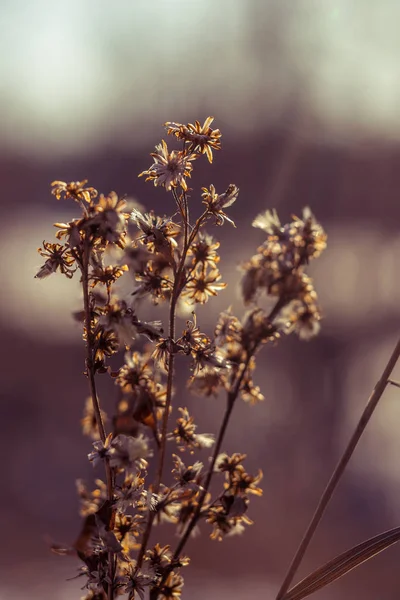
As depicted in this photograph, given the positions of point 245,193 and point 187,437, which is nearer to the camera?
point 187,437

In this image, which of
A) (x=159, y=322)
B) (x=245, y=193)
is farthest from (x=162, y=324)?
(x=245, y=193)

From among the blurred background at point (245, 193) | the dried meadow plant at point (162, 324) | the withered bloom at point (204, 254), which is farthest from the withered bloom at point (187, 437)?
the blurred background at point (245, 193)

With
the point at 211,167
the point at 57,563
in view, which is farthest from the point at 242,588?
the point at 211,167

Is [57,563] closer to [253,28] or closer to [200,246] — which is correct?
[200,246]

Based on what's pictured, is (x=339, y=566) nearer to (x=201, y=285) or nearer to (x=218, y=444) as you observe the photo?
(x=218, y=444)

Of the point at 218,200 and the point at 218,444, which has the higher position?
the point at 218,200

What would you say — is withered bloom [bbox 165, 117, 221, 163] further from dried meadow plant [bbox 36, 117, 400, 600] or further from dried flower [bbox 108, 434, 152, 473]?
dried flower [bbox 108, 434, 152, 473]
